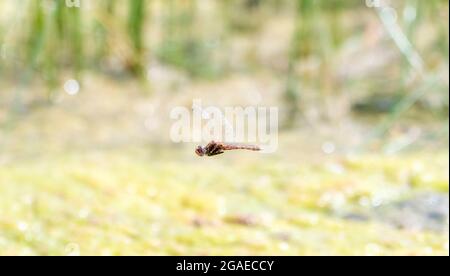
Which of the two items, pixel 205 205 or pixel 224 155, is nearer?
pixel 205 205

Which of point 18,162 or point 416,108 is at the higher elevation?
point 416,108

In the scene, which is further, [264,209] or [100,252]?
[264,209]

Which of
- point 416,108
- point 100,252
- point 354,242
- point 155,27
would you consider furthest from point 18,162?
point 155,27

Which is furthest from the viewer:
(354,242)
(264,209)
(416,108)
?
(416,108)

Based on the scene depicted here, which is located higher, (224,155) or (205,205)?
(224,155)

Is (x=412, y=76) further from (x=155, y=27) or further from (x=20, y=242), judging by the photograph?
(x=20, y=242)
